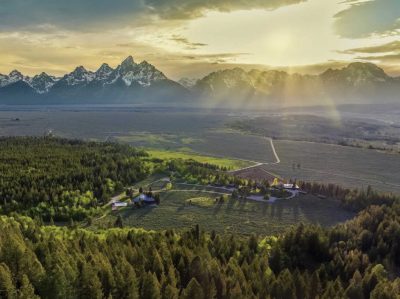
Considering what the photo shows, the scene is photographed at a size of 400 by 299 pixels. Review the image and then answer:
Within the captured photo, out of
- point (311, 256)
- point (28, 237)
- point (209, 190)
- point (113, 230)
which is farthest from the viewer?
point (209, 190)

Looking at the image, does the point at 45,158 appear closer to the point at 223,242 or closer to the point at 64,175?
the point at 64,175

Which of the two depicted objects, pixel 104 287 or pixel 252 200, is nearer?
pixel 104 287

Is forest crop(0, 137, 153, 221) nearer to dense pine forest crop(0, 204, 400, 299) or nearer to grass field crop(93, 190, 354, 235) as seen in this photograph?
grass field crop(93, 190, 354, 235)

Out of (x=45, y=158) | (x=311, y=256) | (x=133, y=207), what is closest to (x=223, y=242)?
(x=311, y=256)

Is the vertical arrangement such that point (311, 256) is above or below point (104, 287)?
below

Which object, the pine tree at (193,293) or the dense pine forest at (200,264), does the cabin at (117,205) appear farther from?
the pine tree at (193,293)

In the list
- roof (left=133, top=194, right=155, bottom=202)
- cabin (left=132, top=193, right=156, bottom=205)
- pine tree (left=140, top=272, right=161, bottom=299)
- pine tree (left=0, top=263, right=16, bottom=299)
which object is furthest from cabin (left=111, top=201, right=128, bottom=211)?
pine tree (left=0, top=263, right=16, bottom=299)

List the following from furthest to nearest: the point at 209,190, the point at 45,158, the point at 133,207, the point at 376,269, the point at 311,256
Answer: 1. the point at 45,158
2. the point at 209,190
3. the point at 133,207
4. the point at 311,256
5. the point at 376,269
